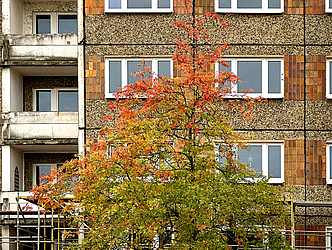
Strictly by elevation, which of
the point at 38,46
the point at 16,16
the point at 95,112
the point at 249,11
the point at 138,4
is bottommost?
the point at 95,112

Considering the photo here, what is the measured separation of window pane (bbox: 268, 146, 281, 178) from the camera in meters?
19.1

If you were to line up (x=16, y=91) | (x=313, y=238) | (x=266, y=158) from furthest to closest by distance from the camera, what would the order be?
(x=16, y=91) < (x=266, y=158) < (x=313, y=238)

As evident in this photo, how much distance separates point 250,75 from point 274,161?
3.04 m

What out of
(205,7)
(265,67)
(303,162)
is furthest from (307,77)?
(205,7)

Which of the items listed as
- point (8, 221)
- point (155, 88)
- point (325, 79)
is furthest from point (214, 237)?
point (8, 221)

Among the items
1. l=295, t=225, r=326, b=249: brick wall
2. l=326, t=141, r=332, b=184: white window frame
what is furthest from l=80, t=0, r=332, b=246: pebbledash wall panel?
l=295, t=225, r=326, b=249: brick wall

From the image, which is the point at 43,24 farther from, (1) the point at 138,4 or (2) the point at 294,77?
(2) the point at 294,77

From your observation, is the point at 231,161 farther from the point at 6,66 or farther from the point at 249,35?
the point at 6,66

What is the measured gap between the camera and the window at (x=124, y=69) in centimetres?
1945

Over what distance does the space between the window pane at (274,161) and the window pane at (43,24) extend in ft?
35.5

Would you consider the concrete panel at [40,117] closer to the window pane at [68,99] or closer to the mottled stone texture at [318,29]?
the window pane at [68,99]

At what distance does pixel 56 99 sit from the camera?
2381cm

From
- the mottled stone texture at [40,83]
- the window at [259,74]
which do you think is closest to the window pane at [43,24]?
the mottled stone texture at [40,83]

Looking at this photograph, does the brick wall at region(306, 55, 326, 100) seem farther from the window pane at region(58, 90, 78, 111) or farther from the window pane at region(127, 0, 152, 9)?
the window pane at region(58, 90, 78, 111)
